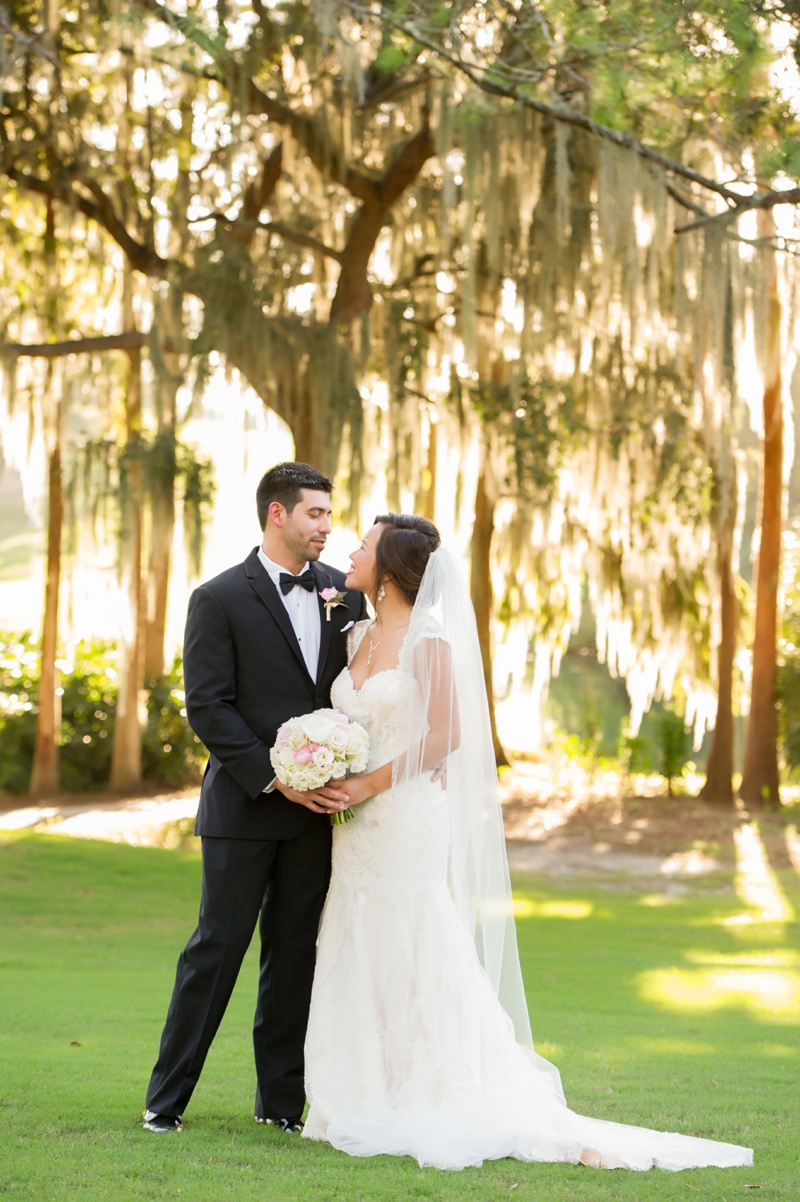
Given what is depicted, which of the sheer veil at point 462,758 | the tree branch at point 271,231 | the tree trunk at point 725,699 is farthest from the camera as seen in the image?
the tree trunk at point 725,699

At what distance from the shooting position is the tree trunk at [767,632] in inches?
453

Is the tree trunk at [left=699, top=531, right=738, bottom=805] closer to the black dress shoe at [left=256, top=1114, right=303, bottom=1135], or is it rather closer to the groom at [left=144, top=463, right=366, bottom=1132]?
the groom at [left=144, top=463, right=366, bottom=1132]

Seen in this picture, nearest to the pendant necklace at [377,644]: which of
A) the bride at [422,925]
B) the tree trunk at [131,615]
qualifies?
the bride at [422,925]

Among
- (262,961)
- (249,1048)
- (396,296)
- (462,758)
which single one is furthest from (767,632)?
(262,961)

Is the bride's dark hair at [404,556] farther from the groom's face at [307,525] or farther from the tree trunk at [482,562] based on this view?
the tree trunk at [482,562]

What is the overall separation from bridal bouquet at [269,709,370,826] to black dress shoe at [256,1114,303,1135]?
0.90 metres

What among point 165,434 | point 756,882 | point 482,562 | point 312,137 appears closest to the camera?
point 756,882

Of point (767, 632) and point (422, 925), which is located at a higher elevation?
point (767, 632)

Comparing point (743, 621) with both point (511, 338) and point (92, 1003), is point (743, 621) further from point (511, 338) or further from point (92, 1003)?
point (92, 1003)

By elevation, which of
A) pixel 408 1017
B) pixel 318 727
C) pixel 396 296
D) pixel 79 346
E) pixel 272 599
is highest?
pixel 396 296

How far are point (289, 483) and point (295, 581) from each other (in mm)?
271

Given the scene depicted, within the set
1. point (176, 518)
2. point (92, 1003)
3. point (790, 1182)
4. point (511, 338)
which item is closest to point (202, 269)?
point (176, 518)

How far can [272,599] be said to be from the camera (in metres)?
3.25

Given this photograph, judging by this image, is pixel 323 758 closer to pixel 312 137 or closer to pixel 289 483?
pixel 289 483
